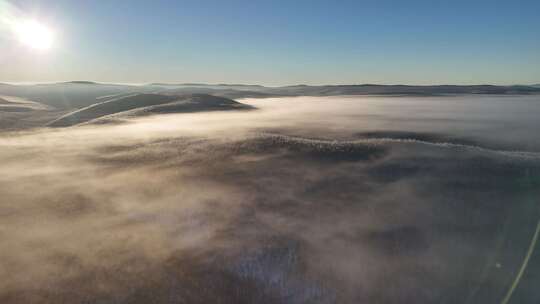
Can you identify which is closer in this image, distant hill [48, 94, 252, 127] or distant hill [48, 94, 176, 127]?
distant hill [48, 94, 252, 127]

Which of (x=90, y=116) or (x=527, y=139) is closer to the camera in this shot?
(x=527, y=139)

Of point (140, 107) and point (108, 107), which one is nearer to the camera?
point (108, 107)

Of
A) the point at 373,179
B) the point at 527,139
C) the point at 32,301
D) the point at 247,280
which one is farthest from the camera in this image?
the point at 527,139

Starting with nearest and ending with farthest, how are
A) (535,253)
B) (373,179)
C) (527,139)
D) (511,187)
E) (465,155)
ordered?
(535,253) < (511,187) < (373,179) < (465,155) < (527,139)

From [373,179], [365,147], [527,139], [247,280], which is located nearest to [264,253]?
[247,280]

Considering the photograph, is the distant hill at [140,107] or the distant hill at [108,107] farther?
the distant hill at [108,107]

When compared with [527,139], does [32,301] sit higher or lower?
lower

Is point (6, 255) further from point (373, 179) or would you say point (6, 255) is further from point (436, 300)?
point (373, 179)
